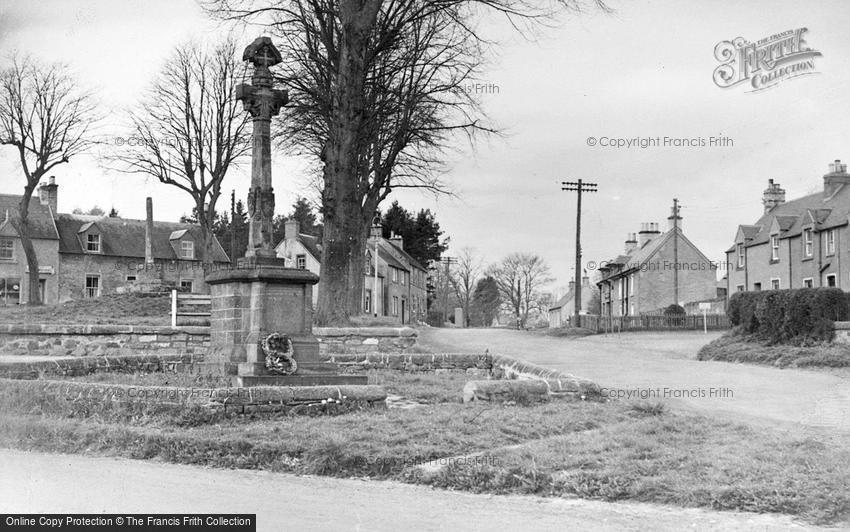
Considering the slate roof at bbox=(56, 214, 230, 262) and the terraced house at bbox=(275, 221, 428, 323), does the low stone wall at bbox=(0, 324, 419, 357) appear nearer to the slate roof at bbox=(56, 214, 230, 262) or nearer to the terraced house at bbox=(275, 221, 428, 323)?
the terraced house at bbox=(275, 221, 428, 323)

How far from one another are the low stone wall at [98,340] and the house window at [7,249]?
34321mm

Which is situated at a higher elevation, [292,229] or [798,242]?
[292,229]

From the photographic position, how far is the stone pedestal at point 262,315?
1191 cm

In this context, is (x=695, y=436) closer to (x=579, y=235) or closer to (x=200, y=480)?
(x=200, y=480)

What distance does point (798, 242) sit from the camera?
45.0 meters

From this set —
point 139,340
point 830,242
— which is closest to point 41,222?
point 139,340

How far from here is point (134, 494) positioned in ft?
19.9

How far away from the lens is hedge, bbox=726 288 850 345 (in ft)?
66.4

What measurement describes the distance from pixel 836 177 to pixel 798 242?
4.03m

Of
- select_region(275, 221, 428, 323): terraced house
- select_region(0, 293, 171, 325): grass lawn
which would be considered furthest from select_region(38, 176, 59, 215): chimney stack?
select_region(0, 293, 171, 325): grass lawn

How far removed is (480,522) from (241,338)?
7.16 meters

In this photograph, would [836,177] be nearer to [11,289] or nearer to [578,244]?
[578,244]

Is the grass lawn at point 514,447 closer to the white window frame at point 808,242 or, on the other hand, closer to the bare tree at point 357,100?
the bare tree at point 357,100

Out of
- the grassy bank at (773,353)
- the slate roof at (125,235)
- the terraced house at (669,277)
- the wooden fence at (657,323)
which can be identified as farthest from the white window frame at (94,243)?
the grassy bank at (773,353)
